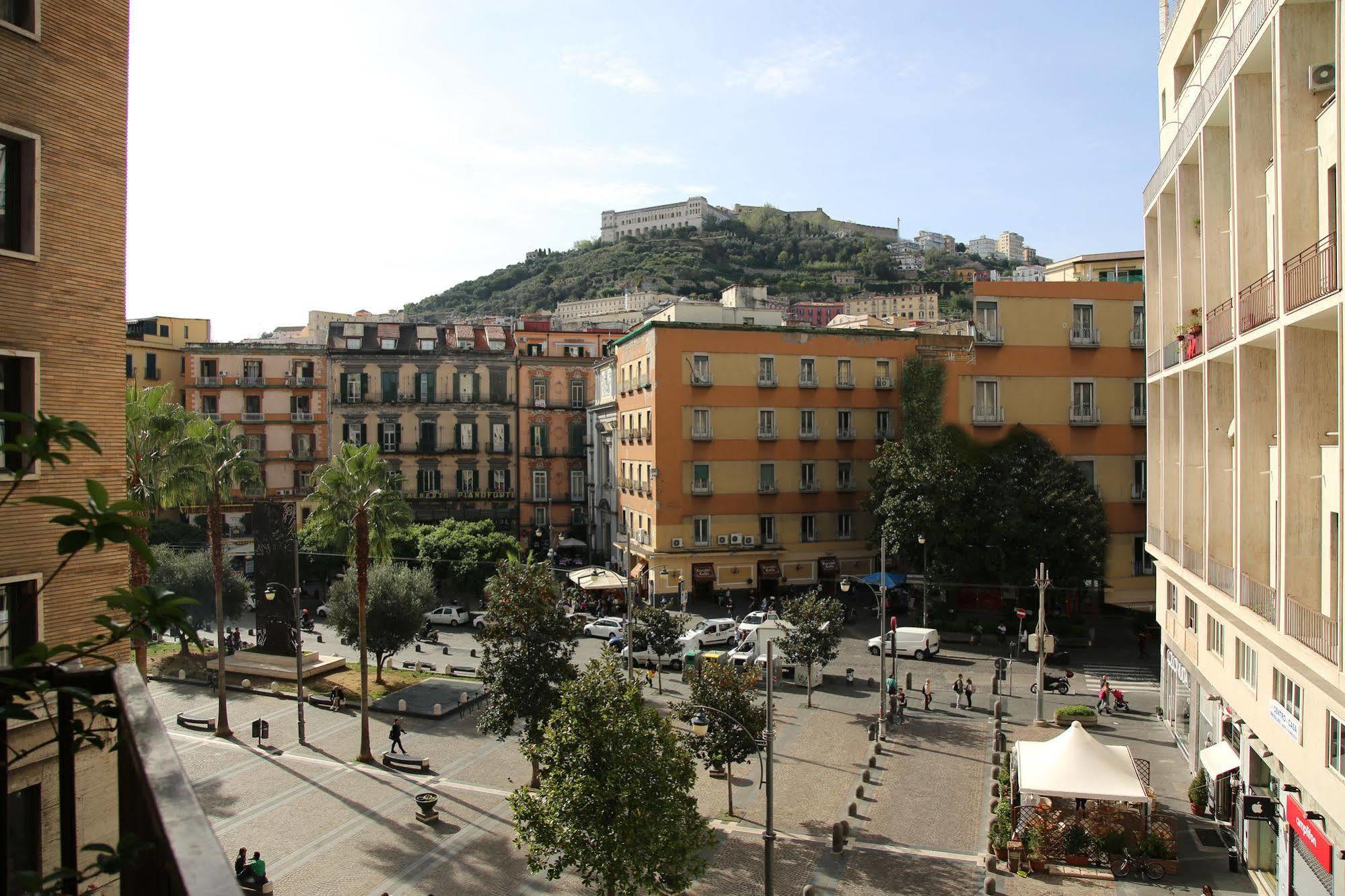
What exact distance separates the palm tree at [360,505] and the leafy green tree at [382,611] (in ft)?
22.5

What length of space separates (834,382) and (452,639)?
78.1ft

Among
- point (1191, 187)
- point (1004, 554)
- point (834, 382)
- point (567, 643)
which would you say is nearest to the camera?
point (1191, 187)

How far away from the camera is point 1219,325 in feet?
68.2

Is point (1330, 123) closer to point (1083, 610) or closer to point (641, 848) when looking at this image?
point (641, 848)

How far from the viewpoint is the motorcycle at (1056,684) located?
32.7 metres

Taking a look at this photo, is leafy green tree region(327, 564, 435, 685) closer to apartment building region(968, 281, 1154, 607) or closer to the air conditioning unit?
apartment building region(968, 281, 1154, 607)

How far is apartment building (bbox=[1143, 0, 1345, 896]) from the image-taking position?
14.8 metres

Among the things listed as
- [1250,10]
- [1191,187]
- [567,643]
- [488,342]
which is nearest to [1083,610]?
[1191,187]

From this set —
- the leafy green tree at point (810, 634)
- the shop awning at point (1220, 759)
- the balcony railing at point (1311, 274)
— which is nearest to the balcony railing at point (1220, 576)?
the shop awning at point (1220, 759)

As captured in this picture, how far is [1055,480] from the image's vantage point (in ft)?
135

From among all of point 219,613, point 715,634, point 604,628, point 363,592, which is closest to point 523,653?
point 363,592

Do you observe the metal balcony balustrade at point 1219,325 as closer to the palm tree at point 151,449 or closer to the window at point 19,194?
the window at point 19,194

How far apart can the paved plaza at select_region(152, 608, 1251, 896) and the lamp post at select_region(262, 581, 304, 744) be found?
783 mm

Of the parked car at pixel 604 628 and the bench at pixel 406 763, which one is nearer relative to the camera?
the bench at pixel 406 763
